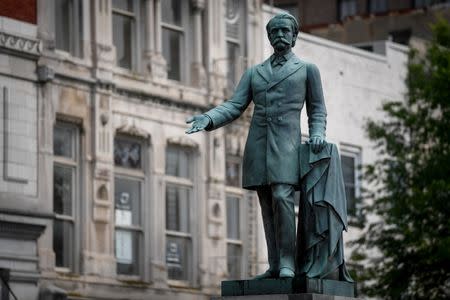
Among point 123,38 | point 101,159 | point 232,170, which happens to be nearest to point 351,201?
point 232,170

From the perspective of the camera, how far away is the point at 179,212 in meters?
45.4

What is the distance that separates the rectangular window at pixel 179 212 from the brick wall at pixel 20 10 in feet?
19.0

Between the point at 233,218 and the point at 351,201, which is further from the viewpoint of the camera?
the point at 351,201

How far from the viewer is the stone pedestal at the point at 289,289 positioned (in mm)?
19750

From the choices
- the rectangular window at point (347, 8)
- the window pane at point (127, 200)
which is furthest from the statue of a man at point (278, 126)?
the rectangular window at point (347, 8)

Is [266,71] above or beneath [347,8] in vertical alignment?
beneath

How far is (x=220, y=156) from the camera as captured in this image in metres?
46.6

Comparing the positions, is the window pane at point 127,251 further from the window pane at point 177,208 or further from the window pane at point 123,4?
the window pane at point 123,4

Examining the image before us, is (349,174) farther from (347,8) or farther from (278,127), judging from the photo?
(278,127)

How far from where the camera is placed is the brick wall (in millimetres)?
40000

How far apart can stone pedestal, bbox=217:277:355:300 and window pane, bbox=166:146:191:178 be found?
24878 millimetres

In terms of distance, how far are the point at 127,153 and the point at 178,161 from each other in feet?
6.95

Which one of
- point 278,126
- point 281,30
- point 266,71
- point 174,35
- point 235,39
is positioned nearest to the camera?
point 278,126

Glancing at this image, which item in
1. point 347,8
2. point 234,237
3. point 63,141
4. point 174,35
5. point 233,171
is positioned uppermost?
point 347,8
